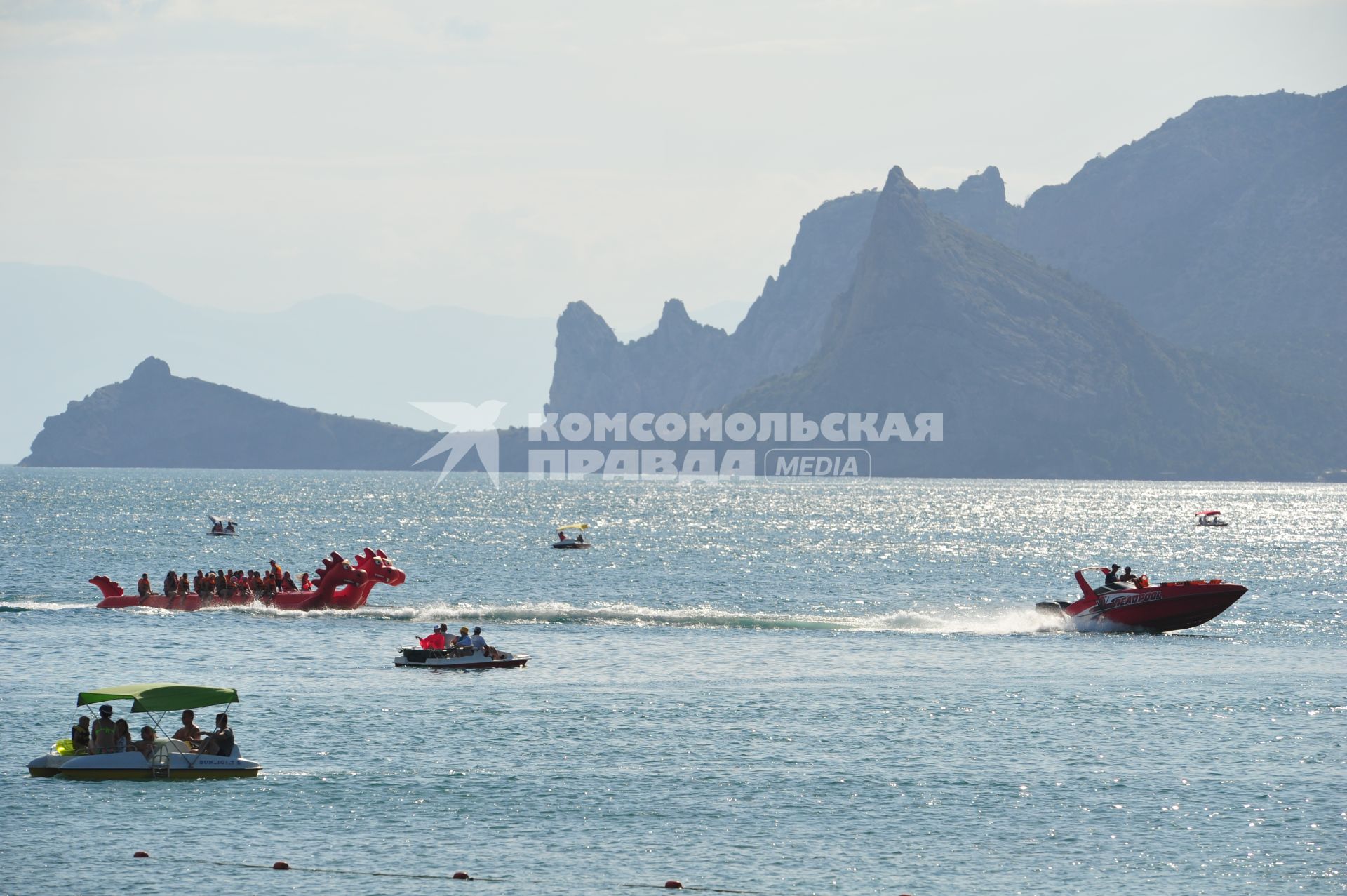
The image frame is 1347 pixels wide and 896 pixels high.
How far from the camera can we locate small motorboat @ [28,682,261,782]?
3916 centimetres

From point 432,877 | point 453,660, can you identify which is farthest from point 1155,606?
point 432,877

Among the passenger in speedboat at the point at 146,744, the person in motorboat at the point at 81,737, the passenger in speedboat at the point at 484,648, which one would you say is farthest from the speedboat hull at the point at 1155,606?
the person in motorboat at the point at 81,737

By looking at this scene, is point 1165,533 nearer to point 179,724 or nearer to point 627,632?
point 627,632

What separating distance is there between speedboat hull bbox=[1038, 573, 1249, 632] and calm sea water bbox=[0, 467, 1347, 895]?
136 centimetres

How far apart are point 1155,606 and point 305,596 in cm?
4229

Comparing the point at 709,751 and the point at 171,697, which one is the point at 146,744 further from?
the point at 709,751

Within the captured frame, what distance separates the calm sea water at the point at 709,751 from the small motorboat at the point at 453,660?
0.84 metres

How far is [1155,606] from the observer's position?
71688mm

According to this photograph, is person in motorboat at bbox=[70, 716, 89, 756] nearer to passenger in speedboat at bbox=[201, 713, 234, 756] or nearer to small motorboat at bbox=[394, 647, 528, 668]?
passenger in speedboat at bbox=[201, 713, 234, 756]

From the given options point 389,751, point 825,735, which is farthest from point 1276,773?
point 389,751

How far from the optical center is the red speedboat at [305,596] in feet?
245

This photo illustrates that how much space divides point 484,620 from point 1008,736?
34.4 meters

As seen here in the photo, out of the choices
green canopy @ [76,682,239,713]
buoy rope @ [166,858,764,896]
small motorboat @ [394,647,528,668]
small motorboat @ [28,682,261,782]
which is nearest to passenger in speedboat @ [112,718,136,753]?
small motorboat @ [28,682,261,782]

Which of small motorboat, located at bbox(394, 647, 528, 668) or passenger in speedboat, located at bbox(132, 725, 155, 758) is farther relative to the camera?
small motorboat, located at bbox(394, 647, 528, 668)
